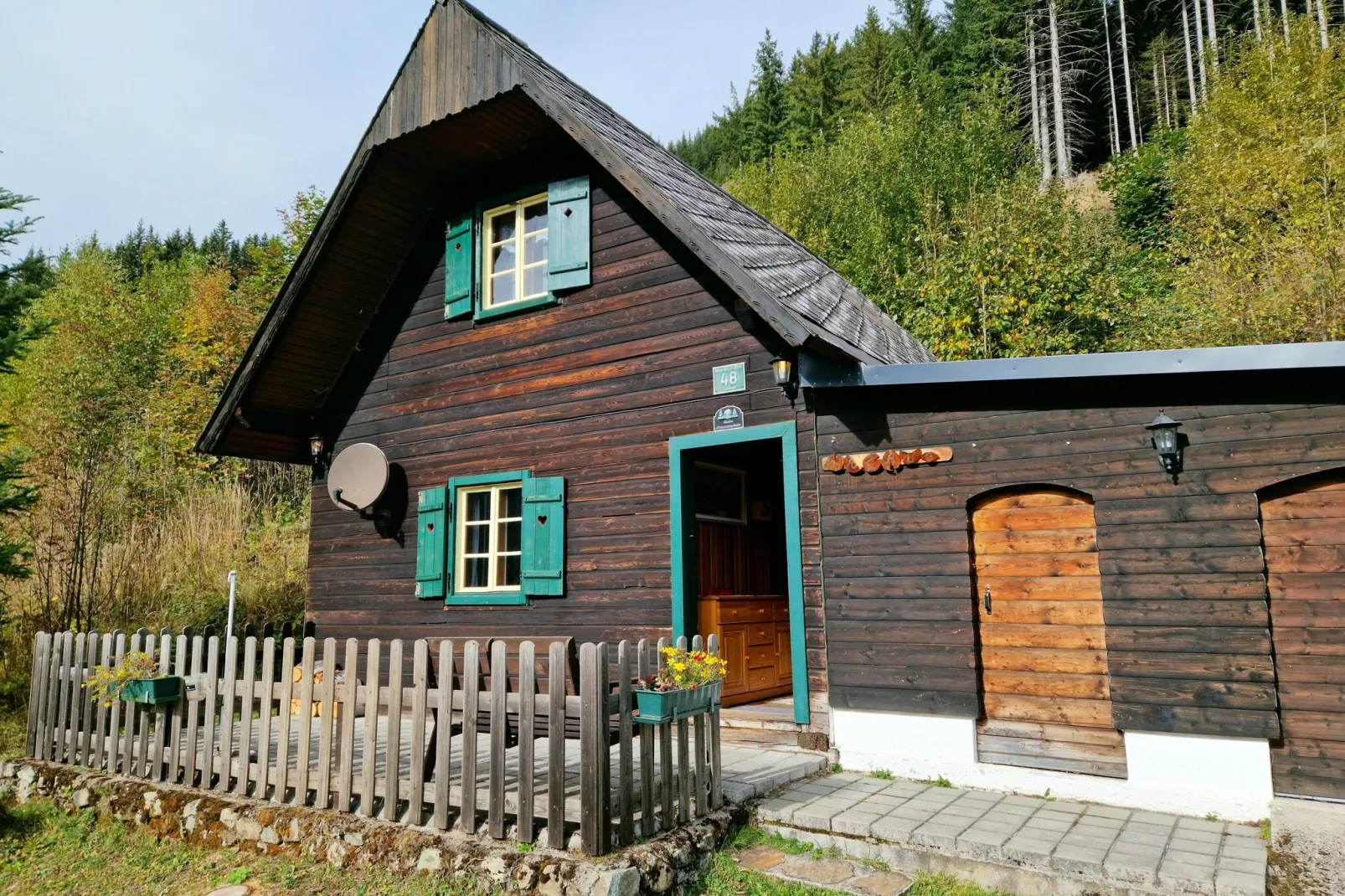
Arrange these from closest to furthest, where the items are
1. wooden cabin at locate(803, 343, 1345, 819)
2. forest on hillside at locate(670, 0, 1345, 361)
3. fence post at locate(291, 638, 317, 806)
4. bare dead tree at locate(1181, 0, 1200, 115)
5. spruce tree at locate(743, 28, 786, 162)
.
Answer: fence post at locate(291, 638, 317, 806) → wooden cabin at locate(803, 343, 1345, 819) → forest on hillside at locate(670, 0, 1345, 361) → bare dead tree at locate(1181, 0, 1200, 115) → spruce tree at locate(743, 28, 786, 162)

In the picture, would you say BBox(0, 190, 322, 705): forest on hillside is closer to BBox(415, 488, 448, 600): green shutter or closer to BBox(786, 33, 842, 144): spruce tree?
BBox(415, 488, 448, 600): green shutter

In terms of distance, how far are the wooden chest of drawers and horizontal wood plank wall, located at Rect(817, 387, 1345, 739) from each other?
1397 mm

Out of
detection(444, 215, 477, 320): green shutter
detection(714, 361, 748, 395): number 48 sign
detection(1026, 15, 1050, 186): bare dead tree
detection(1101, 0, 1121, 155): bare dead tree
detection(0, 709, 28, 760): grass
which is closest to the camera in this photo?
detection(714, 361, 748, 395): number 48 sign

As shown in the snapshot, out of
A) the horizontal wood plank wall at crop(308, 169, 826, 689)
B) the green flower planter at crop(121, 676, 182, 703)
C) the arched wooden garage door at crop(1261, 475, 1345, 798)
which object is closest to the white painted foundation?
the arched wooden garage door at crop(1261, 475, 1345, 798)

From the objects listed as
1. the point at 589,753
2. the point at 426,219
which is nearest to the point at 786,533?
the point at 589,753

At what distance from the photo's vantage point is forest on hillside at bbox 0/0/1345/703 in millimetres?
11312

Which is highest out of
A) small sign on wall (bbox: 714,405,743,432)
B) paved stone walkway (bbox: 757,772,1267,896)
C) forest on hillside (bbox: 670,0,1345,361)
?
forest on hillside (bbox: 670,0,1345,361)

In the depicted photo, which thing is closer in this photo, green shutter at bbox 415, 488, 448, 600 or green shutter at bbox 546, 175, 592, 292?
green shutter at bbox 546, 175, 592, 292

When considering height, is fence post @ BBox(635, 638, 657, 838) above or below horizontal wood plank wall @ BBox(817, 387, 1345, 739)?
below

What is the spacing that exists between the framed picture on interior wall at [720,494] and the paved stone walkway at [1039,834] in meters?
3.17

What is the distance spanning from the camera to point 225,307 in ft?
70.9

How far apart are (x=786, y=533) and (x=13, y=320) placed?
8.81m

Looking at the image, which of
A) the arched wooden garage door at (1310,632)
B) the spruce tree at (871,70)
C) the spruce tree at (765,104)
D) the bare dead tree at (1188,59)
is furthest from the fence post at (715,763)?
the bare dead tree at (1188,59)

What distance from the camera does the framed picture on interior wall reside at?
26.3ft
